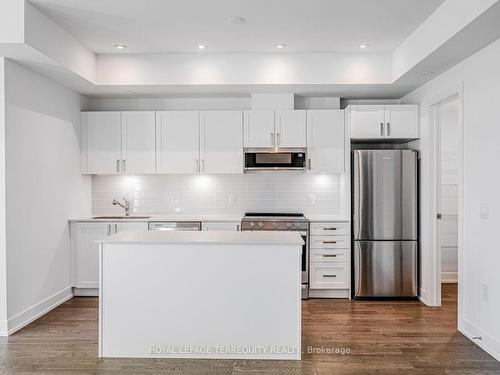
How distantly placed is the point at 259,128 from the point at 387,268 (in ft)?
7.38

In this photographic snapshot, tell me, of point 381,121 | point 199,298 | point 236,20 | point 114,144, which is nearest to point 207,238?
point 199,298

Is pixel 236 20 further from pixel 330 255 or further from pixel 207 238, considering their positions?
pixel 330 255

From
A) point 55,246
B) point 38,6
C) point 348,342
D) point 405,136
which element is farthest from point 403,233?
point 38,6

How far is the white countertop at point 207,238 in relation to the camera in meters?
3.11

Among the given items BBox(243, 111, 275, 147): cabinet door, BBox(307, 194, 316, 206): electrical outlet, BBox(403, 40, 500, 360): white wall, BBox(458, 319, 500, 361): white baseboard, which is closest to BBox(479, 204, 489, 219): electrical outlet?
BBox(403, 40, 500, 360): white wall

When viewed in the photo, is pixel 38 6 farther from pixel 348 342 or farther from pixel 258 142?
pixel 348 342

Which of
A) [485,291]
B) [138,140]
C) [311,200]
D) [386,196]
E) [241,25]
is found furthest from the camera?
[311,200]

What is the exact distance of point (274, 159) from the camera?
5129 mm

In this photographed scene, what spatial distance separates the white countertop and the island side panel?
5cm

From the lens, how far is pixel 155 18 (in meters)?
3.72

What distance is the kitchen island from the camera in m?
3.14

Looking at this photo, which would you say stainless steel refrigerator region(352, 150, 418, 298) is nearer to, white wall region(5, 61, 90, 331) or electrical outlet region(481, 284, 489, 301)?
electrical outlet region(481, 284, 489, 301)

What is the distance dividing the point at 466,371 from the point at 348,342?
898mm

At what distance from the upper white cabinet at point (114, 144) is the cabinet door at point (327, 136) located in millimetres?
2024
